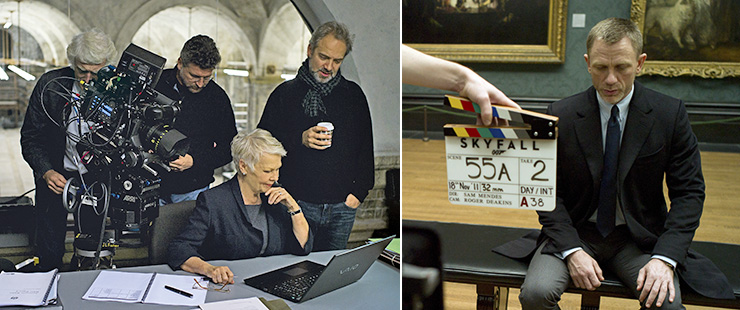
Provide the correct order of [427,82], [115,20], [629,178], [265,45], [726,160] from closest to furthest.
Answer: [427,82] < [115,20] < [265,45] < [629,178] < [726,160]

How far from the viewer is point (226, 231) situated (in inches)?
109

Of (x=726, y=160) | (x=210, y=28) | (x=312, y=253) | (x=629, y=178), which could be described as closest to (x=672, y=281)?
(x=629, y=178)

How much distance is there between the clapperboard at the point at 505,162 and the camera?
5.55ft

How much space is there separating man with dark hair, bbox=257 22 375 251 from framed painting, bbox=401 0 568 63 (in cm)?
609

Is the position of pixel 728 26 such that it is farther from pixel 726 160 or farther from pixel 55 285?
pixel 55 285

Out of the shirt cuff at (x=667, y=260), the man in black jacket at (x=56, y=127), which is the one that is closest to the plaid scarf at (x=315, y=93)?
the man in black jacket at (x=56, y=127)

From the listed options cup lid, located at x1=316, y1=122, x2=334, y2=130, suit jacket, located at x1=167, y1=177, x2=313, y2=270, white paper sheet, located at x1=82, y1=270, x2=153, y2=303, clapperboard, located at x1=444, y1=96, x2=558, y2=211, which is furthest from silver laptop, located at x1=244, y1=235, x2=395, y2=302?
clapperboard, located at x1=444, y1=96, x2=558, y2=211

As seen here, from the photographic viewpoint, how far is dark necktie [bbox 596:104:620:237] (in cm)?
287

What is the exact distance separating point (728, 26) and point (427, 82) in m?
7.60

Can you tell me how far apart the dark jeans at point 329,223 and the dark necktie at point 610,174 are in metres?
1.07

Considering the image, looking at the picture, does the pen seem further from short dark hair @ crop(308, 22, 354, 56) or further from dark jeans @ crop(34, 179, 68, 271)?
short dark hair @ crop(308, 22, 354, 56)

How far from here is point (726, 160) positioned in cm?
755

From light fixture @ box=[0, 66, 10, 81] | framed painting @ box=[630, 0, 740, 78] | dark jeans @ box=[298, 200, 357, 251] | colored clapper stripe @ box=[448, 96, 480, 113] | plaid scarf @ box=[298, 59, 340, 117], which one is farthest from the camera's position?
framed painting @ box=[630, 0, 740, 78]

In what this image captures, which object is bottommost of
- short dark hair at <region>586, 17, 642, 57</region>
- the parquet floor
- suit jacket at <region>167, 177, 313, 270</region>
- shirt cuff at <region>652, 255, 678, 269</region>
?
the parquet floor
